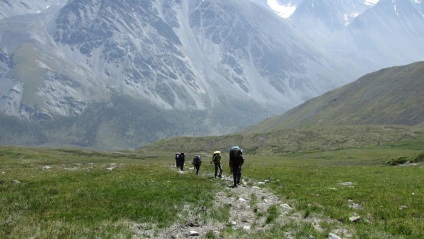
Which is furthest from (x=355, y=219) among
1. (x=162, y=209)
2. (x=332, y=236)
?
(x=162, y=209)

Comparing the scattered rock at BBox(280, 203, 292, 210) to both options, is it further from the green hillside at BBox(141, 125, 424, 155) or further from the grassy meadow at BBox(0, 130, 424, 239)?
the green hillside at BBox(141, 125, 424, 155)

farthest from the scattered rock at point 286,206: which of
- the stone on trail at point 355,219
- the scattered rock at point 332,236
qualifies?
the scattered rock at point 332,236

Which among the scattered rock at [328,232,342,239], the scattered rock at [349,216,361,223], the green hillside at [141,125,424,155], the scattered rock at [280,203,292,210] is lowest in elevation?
the scattered rock at [328,232,342,239]

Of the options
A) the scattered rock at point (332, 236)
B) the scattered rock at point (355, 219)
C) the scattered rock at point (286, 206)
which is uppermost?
the scattered rock at point (286, 206)

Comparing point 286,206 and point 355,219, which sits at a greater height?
point 286,206

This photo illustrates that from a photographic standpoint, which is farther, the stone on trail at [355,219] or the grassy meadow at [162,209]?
the stone on trail at [355,219]

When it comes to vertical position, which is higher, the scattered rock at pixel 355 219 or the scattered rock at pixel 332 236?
the scattered rock at pixel 355 219

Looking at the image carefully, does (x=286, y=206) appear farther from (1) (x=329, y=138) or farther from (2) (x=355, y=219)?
(1) (x=329, y=138)

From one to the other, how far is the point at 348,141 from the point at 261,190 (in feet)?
449

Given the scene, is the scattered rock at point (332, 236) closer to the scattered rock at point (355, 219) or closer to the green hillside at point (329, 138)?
the scattered rock at point (355, 219)

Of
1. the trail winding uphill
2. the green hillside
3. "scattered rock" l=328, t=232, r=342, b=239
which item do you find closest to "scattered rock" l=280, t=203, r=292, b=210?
the trail winding uphill

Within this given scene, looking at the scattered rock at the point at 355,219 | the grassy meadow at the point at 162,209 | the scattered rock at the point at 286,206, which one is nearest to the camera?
the grassy meadow at the point at 162,209

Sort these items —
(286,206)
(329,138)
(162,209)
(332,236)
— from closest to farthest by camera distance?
(332,236)
(162,209)
(286,206)
(329,138)

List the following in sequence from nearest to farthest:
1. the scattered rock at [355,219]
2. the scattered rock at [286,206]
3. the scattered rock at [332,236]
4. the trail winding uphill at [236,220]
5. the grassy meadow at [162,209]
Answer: the scattered rock at [332,236]
the grassy meadow at [162,209]
the trail winding uphill at [236,220]
the scattered rock at [355,219]
the scattered rock at [286,206]
